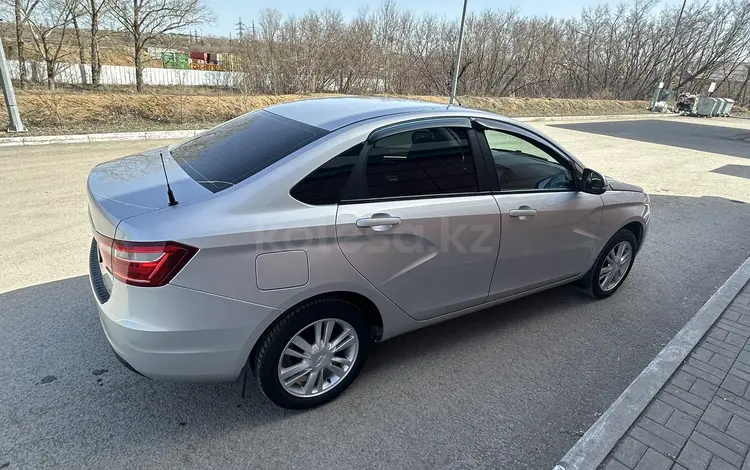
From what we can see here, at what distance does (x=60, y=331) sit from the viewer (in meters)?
3.01

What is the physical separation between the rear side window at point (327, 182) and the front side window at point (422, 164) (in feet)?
0.44

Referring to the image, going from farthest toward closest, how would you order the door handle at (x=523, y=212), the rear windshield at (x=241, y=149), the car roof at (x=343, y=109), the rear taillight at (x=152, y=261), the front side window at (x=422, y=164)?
the door handle at (x=523, y=212) < the car roof at (x=343, y=109) < the front side window at (x=422, y=164) < the rear windshield at (x=241, y=149) < the rear taillight at (x=152, y=261)

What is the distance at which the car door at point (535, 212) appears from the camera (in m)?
2.95

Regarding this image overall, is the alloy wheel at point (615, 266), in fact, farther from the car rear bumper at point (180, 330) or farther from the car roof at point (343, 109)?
the car rear bumper at point (180, 330)

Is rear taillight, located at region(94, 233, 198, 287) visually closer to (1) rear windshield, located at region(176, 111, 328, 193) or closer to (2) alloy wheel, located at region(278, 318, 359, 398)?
(1) rear windshield, located at region(176, 111, 328, 193)

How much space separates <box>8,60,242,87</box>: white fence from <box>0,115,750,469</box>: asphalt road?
18.5m

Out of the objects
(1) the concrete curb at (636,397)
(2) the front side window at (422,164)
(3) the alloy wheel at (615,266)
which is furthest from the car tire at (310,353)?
(3) the alloy wheel at (615,266)

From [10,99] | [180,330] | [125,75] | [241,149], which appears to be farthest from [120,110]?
[125,75]

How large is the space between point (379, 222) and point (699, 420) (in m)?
2.20

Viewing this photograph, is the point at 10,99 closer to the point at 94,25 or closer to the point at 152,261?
the point at 152,261

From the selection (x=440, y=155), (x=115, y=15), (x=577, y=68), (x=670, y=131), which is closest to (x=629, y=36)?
(x=577, y=68)

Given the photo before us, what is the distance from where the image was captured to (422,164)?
264cm

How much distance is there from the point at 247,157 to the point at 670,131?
940 inches

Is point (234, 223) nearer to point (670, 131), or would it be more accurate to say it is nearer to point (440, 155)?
point (440, 155)
